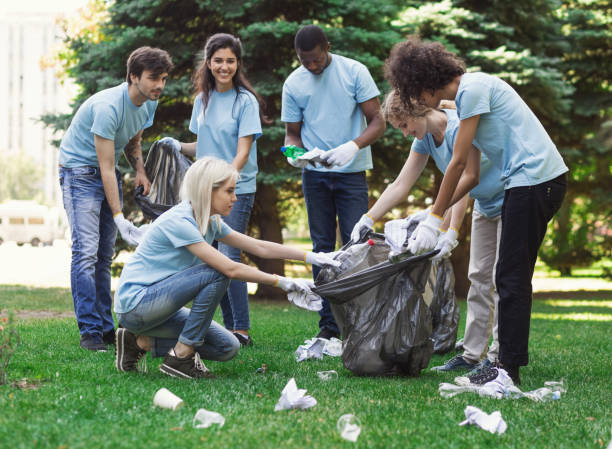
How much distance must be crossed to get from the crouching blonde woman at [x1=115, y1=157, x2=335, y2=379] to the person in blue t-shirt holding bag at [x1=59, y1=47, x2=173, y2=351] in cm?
84

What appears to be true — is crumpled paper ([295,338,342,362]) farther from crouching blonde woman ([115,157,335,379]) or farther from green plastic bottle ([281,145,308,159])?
green plastic bottle ([281,145,308,159])

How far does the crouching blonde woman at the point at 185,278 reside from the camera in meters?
3.07

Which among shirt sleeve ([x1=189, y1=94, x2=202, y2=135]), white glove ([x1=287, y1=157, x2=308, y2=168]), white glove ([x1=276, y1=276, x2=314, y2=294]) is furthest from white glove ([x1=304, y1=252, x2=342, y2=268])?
shirt sleeve ([x1=189, y1=94, x2=202, y2=135])

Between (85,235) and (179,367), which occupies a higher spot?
(85,235)

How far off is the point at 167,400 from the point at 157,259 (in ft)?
2.63

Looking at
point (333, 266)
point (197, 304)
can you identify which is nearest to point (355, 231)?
point (333, 266)

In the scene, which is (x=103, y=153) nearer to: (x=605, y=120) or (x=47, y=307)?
(x=47, y=307)

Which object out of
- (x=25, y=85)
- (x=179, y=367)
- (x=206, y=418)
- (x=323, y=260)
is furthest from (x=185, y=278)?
(x=25, y=85)

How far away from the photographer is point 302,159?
4117 millimetres

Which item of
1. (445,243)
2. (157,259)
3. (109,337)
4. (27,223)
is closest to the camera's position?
(157,259)

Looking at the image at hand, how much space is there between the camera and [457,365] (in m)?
3.79

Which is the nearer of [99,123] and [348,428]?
[348,428]

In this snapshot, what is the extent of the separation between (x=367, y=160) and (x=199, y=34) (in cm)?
535

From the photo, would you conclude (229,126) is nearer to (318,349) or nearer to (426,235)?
(318,349)
